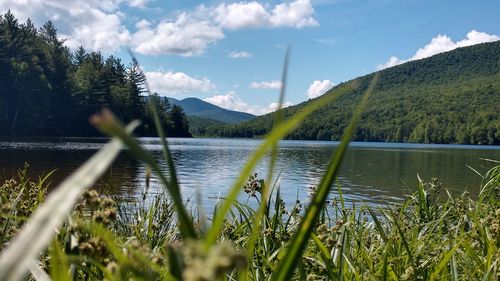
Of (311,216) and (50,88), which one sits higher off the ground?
(50,88)

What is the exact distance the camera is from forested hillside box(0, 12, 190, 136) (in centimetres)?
9025

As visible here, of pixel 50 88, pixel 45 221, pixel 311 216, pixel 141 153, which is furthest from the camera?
pixel 50 88

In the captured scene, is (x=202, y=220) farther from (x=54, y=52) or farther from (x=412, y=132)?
(x=412, y=132)

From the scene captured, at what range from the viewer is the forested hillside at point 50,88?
90250 mm

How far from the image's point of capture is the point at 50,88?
95.9 meters

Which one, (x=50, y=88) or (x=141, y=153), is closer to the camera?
(x=141, y=153)

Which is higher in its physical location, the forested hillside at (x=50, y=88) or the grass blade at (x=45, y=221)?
the forested hillside at (x=50, y=88)

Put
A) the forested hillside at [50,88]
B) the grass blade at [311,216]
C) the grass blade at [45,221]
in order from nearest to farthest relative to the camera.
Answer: the grass blade at [45,221] → the grass blade at [311,216] → the forested hillside at [50,88]

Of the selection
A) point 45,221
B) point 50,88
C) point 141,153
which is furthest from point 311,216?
point 50,88

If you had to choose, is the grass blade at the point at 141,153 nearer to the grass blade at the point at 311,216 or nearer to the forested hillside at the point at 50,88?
the grass blade at the point at 311,216

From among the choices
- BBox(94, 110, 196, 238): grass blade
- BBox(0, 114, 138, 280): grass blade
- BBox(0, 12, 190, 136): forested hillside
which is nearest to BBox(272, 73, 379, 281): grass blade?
BBox(94, 110, 196, 238): grass blade

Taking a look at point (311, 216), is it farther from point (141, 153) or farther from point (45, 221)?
point (45, 221)

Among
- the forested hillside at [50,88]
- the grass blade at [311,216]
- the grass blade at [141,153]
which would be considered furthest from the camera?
the forested hillside at [50,88]

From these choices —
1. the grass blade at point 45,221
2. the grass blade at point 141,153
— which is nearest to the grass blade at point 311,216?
the grass blade at point 141,153
